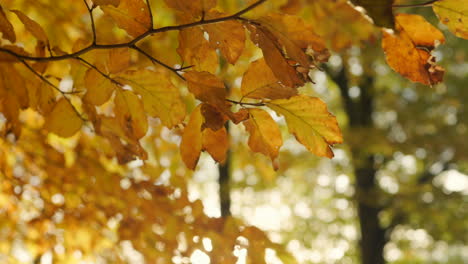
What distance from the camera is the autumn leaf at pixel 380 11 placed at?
0.32 metres

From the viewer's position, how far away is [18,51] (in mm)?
586

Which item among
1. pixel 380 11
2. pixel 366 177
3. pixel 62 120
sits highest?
pixel 366 177

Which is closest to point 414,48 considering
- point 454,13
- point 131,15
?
point 454,13

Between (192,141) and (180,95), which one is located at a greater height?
(180,95)

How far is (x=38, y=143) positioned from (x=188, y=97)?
1.76 feet

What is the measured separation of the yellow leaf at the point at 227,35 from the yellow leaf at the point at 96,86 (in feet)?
0.54

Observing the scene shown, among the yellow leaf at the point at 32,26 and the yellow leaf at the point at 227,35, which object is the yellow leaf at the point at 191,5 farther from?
the yellow leaf at the point at 32,26

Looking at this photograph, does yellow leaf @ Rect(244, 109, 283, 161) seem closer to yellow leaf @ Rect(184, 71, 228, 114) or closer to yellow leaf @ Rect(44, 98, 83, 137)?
yellow leaf @ Rect(184, 71, 228, 114)

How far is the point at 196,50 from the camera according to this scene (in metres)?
0.48

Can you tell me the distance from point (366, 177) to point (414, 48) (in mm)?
4382

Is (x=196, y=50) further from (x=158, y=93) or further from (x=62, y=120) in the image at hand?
(x=62, y=120)

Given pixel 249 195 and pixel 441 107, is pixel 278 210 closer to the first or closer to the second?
pixel 249 195

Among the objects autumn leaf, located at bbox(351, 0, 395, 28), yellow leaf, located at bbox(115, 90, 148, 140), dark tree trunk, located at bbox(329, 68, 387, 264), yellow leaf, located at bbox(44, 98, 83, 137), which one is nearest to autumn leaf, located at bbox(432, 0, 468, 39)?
autumn leaf, located at bbox(351, 0, 395, 28)

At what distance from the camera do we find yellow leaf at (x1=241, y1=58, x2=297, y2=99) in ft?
1.50
